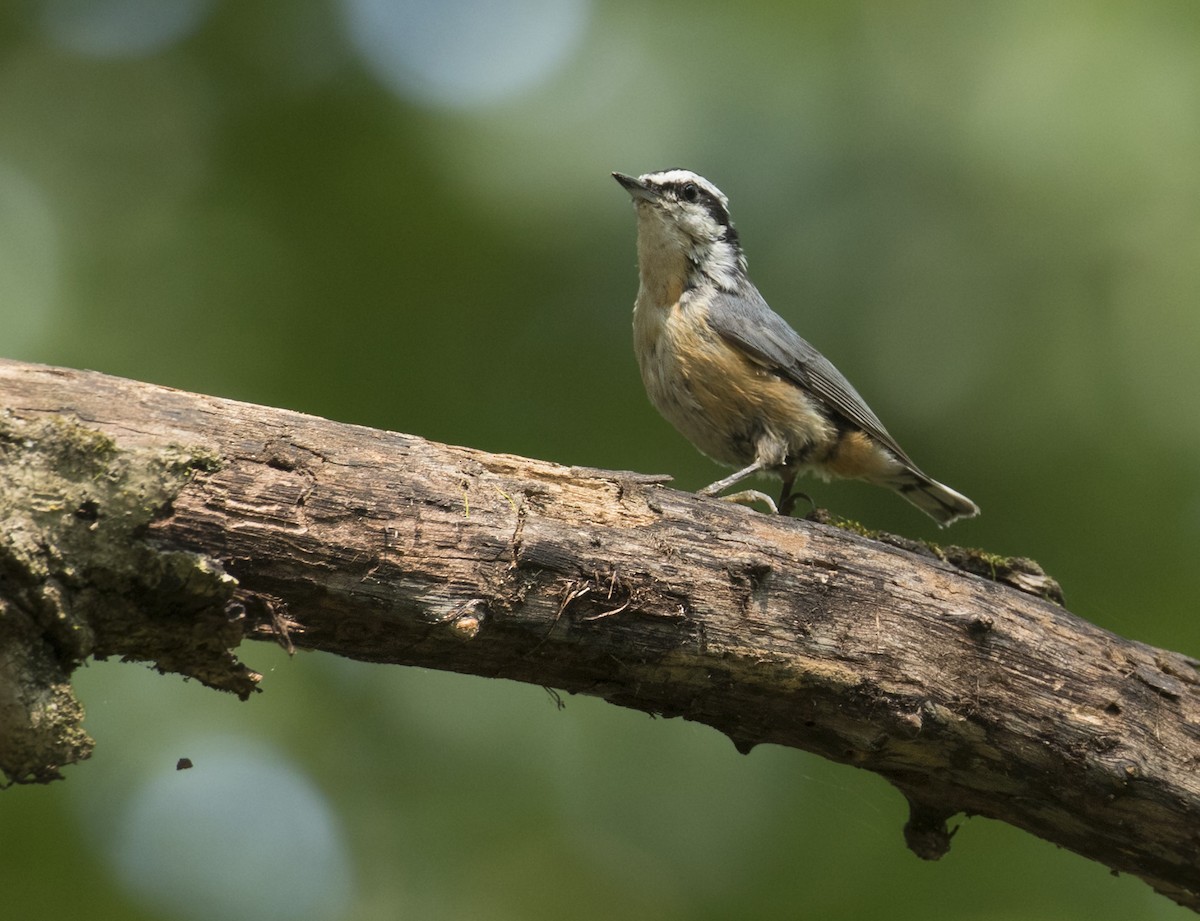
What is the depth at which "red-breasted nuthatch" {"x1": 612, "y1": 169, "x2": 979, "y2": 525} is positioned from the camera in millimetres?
4516

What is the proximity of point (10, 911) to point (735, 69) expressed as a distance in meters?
4.40

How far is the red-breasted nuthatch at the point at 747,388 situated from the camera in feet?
14.8

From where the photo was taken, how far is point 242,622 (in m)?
2.31

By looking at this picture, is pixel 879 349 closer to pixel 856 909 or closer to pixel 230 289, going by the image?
pixel 856 909

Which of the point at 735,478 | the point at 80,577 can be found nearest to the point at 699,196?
the point at 735,478

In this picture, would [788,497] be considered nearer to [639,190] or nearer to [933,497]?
[933,497]

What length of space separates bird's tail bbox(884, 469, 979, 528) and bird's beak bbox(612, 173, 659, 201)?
1535 mm

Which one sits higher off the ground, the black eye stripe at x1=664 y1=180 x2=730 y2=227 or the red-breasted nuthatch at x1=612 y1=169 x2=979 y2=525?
the black eye stripe at x1=664 y1=180 x2=730 y2=227

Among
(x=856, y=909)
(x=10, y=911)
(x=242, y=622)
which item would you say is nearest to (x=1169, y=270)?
(x=856, y=909)

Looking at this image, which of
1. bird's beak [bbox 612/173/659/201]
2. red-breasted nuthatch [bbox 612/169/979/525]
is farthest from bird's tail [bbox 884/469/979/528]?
bird's beak [bbox 612/173/659/201]

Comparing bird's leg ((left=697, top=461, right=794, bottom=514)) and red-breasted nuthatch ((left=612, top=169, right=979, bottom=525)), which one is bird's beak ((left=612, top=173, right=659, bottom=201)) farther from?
bird's leg ((left=697, top=461, right=794, bottom=514))

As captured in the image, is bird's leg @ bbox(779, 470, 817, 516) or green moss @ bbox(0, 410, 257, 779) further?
bird's leg @ bbox(779, 470, 817, 516)

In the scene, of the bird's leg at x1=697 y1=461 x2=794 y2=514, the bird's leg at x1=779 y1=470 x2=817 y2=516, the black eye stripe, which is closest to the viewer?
the bird's leg at x1=697 y1=461 x2=794 y2=514

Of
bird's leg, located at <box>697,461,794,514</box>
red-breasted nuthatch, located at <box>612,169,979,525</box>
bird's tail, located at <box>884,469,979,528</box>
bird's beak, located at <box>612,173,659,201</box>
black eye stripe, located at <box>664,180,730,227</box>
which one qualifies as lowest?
bird's leg, located at <box>697,461,794,514</box>
